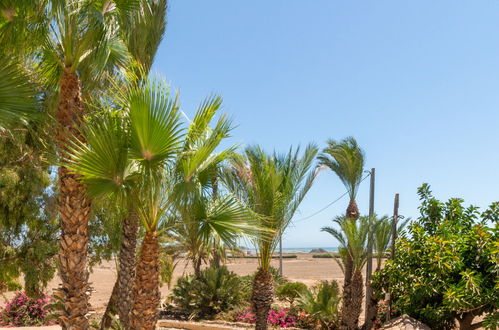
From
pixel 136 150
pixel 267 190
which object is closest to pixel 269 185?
pixel 267 190

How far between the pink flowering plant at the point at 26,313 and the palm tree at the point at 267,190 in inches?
298

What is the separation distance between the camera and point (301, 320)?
14.4 meters

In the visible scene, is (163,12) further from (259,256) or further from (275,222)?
(259,256)

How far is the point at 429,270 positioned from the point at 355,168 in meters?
7.73

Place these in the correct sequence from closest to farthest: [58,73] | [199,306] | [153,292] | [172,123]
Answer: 1. [172,123]
2. [153,292]
3. [58,73]
4. [199,306]

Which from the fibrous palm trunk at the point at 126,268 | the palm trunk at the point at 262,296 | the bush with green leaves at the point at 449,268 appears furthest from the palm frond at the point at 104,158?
the bush with green leaves at the point at 449,268

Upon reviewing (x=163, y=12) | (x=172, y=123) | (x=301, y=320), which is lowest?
(x=301, y=320)

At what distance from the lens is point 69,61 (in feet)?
21.3

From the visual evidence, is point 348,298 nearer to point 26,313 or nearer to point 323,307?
point 323,307

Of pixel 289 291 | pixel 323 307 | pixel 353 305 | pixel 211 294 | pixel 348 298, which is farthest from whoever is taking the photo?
pixel 289 291

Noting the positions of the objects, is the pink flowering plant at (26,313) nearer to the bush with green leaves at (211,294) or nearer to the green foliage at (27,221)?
the green foliage at (27,221)

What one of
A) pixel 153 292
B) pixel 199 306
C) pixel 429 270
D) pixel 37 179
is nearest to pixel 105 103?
pixel 153 292

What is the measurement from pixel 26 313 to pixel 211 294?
6059 millimetres

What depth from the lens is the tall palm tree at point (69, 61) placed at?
6215 mm
